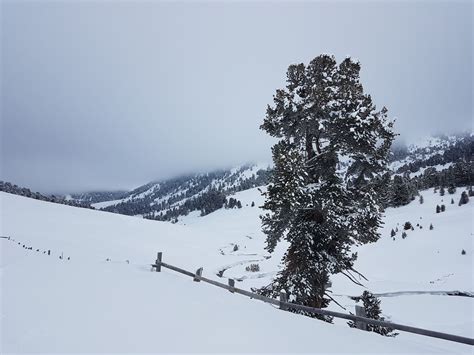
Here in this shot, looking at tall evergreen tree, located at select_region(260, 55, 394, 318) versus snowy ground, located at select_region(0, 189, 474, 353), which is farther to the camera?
tall evergreen tree, located at select_region(260, 55, 394, 318)

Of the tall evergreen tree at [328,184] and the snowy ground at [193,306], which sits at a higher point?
the tall evergreen tree at [328,184]

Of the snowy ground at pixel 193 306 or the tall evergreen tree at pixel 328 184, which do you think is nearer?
the snowy ground at pixel 193 306

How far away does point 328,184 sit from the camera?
463 inches

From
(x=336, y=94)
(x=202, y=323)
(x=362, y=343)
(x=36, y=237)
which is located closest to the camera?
(x=362, y=343)

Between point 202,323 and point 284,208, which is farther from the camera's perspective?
point 284,208

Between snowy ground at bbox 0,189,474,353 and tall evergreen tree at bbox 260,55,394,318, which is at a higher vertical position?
tall evergreen tree at bbox 260,55,394,318

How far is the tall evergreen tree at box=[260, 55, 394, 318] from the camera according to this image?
36.6ft

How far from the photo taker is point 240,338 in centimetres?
665

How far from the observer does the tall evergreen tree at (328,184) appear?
11.1 m

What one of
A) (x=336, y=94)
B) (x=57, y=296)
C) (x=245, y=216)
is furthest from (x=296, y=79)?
(x=245, y=216)

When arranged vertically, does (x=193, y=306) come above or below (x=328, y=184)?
below

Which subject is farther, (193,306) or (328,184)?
(328,184)

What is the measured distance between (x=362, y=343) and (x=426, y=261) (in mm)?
25039

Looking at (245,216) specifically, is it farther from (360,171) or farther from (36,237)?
(360,171)
